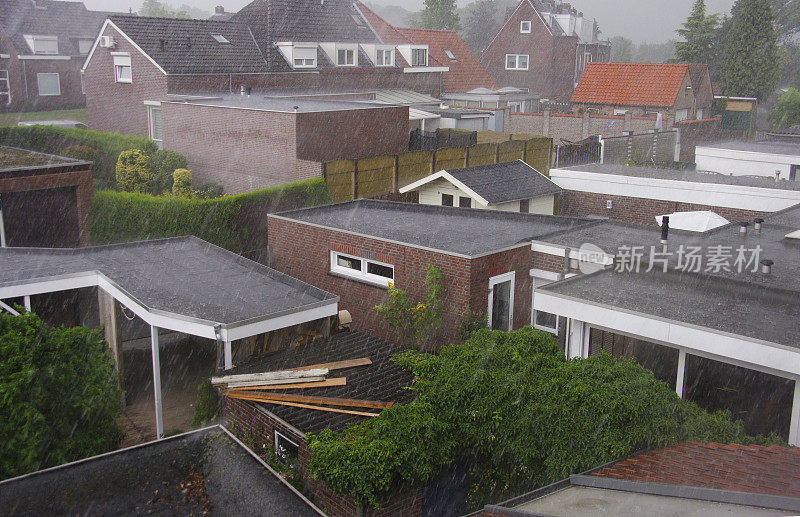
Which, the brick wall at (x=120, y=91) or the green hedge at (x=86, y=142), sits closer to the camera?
the green hedge at (x=86, y=142)

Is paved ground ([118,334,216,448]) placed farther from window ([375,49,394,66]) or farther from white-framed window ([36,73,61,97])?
white-framed window ([36,73,61,97])

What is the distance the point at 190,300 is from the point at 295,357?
2059 millimetres

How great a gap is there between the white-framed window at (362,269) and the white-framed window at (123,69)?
17.1 meters

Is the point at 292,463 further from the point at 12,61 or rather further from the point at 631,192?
the point at 12,61

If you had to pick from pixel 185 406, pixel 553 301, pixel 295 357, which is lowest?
pixel 185 406

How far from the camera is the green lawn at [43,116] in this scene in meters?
37.1

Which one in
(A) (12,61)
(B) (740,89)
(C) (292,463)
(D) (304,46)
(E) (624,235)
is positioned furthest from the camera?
(B) (740,89)

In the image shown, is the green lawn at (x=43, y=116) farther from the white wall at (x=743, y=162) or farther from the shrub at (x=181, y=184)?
the white wall at (x=743, y=162)

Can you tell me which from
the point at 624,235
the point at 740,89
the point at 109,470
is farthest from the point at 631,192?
the point at 740,89

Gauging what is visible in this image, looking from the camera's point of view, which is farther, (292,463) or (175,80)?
(175,80)

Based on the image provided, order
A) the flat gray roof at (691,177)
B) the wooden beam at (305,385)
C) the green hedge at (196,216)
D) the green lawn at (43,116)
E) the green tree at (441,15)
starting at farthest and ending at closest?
1. the green tree at (441,15)
2. the green lawn at (43,116)
3. the flat gray roof at (691,177)
4. the green hedge at (196,216)
5. the wooden beam at (305,385)

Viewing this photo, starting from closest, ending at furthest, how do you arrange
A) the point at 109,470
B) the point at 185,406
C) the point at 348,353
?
1. the point at 109,470
2. the point at 348,353
3. the point at 185,406

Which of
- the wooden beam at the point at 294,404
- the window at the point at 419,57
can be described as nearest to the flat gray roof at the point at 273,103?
the wooden beam at the point at 294,404

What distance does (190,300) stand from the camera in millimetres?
11188
